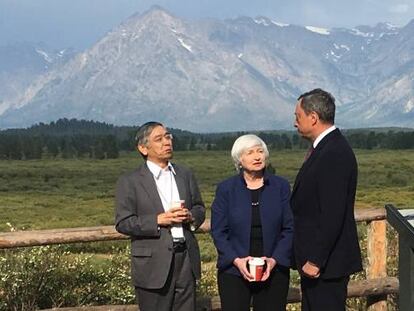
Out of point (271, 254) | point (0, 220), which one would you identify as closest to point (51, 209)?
point (0, 220)

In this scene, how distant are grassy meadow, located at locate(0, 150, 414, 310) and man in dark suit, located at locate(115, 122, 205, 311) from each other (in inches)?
91.7

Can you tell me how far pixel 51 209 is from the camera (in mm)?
51094

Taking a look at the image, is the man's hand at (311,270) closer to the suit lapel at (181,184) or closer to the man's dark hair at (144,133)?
the suit lapel at (181,184)

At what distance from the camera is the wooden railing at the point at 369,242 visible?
5.41 metres

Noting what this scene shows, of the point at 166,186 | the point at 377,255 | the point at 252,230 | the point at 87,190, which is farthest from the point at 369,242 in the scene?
the point at 87,190

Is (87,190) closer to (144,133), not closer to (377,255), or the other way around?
(377,255)

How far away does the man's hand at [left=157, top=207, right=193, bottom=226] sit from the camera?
4309mm

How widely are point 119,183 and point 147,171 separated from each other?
20 cm

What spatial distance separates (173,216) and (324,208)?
94 cm

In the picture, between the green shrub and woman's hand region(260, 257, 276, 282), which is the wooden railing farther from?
woman's hand region(260, 257, 276, 282)

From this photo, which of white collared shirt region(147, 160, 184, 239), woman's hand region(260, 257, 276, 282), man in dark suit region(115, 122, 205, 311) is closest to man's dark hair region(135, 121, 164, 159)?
man in dark suit region(115, 122, 205, 311)

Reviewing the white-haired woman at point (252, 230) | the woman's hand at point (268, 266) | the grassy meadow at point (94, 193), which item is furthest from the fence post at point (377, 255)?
the woman's hand at point (268, 266)

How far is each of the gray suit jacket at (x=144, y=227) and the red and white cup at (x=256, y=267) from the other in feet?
1.50

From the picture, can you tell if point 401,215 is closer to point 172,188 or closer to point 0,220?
point 172,188
